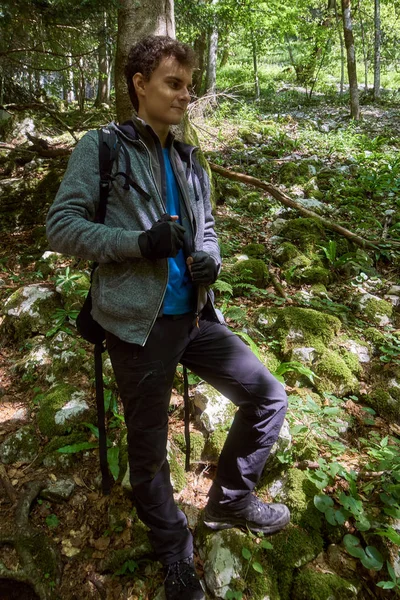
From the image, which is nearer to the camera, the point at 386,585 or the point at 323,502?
the point at 386,585

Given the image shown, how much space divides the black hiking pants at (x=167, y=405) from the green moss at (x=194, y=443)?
67cm

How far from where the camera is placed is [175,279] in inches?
84.1

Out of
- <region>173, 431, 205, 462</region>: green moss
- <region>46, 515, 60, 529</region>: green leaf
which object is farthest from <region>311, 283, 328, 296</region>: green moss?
<region>46, 515, 60, 529</region>: green leaf

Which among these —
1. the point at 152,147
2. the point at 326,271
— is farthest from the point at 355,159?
the point at 152,147

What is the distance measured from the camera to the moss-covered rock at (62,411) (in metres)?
3.48

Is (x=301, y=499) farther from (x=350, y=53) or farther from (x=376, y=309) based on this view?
(x=350, y=53)

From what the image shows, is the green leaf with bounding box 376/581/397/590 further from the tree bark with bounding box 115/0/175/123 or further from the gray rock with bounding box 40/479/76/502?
the tree bark with bounding box 115/0/175/123

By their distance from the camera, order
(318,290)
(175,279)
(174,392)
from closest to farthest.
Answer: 1. (175,279)
2. (174,392)
3. (318,290)

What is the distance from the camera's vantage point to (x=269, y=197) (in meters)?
8.05

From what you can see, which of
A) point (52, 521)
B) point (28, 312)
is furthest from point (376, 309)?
point (28, 312)

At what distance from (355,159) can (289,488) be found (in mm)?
9413

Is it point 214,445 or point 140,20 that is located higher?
point 140,20

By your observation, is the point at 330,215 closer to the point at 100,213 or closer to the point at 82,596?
the point at 100,213

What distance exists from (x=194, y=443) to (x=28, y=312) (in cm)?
287
